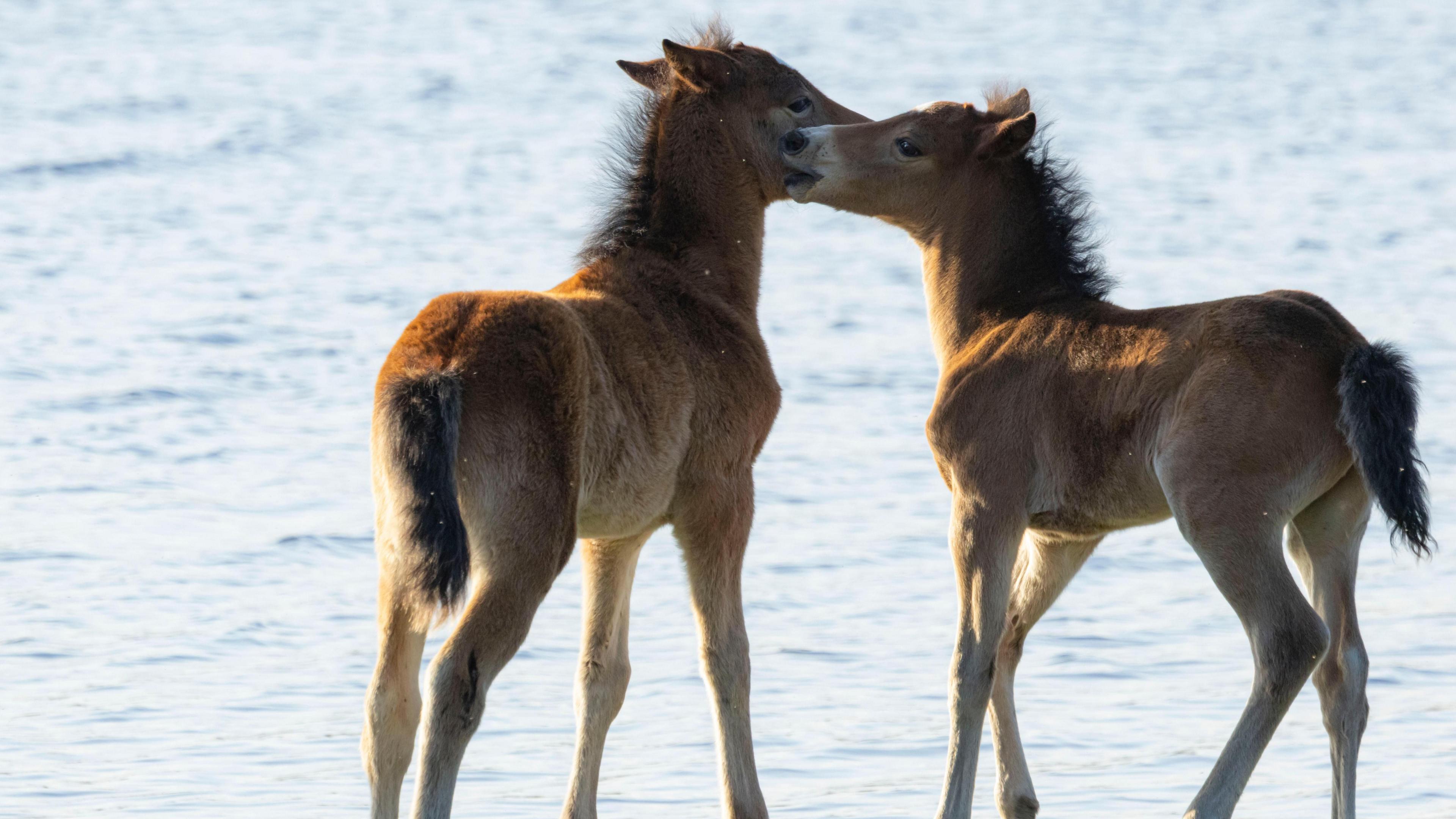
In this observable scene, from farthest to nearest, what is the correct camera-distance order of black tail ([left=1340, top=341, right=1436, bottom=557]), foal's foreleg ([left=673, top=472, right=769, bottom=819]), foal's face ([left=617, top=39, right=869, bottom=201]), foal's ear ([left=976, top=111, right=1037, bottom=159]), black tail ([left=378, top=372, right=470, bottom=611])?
foal's face ([left=617, top=39, right=869, bottom=201])
foal's ear ([left=976, top=111, right=1037, bottom=159])
foal's foreleg ([left=673, top=472, right=769, bottom=819])
black tail ([left=1340, top=341, right=1436, bottom=557])
black tail ([left=378, top=372, right=470, bottom=611])

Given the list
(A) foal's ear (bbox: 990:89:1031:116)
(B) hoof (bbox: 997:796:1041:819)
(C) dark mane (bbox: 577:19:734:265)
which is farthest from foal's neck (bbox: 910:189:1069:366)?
(B) hoof (bbox: 997:796:1041:819)

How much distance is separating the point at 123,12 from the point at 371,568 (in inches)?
631

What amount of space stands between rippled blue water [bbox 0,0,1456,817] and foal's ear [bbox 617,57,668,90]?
2.15 meters

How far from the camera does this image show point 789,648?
7.13 meters

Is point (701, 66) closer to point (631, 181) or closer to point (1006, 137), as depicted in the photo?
point (631, 181)

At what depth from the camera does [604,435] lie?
4695 millimetres

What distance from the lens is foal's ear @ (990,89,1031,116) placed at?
18.9 ft

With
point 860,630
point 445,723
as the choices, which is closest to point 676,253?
point 445,723

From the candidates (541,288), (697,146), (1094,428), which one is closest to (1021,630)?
(1094,428)

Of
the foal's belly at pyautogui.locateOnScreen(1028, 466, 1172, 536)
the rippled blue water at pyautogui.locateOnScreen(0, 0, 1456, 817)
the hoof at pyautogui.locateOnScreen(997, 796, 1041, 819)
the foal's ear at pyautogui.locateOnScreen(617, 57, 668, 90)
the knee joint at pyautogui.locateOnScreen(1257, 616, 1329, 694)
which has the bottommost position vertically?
the rippled blue water at pyautogui.locateOnScreen(0, 0, 1456, 817)

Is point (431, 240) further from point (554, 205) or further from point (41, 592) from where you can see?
point (41, 592)

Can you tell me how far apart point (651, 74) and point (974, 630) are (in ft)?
6.74

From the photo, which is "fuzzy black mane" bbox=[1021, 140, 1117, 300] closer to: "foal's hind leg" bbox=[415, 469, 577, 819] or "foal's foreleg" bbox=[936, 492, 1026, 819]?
"foal's foreleg" bbox=[936, 492, 1026, 819]

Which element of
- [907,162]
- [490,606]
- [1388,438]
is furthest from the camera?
[907,162]
